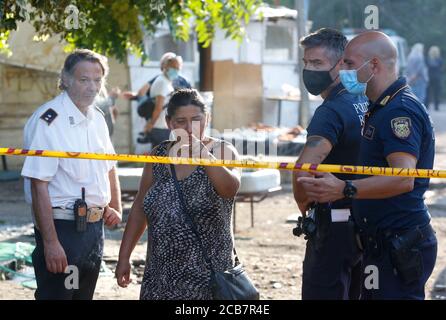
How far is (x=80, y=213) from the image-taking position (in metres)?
4.69

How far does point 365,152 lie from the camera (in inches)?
170

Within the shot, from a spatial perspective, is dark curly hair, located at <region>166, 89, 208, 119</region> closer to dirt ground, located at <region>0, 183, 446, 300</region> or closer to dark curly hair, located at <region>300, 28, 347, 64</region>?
dark curly hair, located at <region>300, 28, 347, 64</region>

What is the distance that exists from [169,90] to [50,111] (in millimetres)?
6481

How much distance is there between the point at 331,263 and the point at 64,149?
1.49 m

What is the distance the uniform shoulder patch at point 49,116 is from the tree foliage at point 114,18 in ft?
2.75

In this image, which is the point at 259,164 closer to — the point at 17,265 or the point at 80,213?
the point at 80,213

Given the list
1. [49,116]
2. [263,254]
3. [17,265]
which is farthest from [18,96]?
[49,116]

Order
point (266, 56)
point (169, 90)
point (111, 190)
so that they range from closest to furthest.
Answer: point (111, 190) → point (169, 90) → point (266, 56)

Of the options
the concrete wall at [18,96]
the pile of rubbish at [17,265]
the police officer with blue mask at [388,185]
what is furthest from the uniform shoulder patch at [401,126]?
the concrete wall at [18,96]

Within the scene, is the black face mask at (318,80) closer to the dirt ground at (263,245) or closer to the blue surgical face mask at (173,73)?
the dirt ground at (263,245)

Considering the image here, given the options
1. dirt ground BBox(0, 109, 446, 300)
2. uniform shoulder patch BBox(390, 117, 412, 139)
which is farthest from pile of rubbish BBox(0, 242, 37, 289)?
uniform shoulder patch BBox(390, 117, 412, 139)

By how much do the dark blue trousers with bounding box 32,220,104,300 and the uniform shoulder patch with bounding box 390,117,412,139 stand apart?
1671 mm
